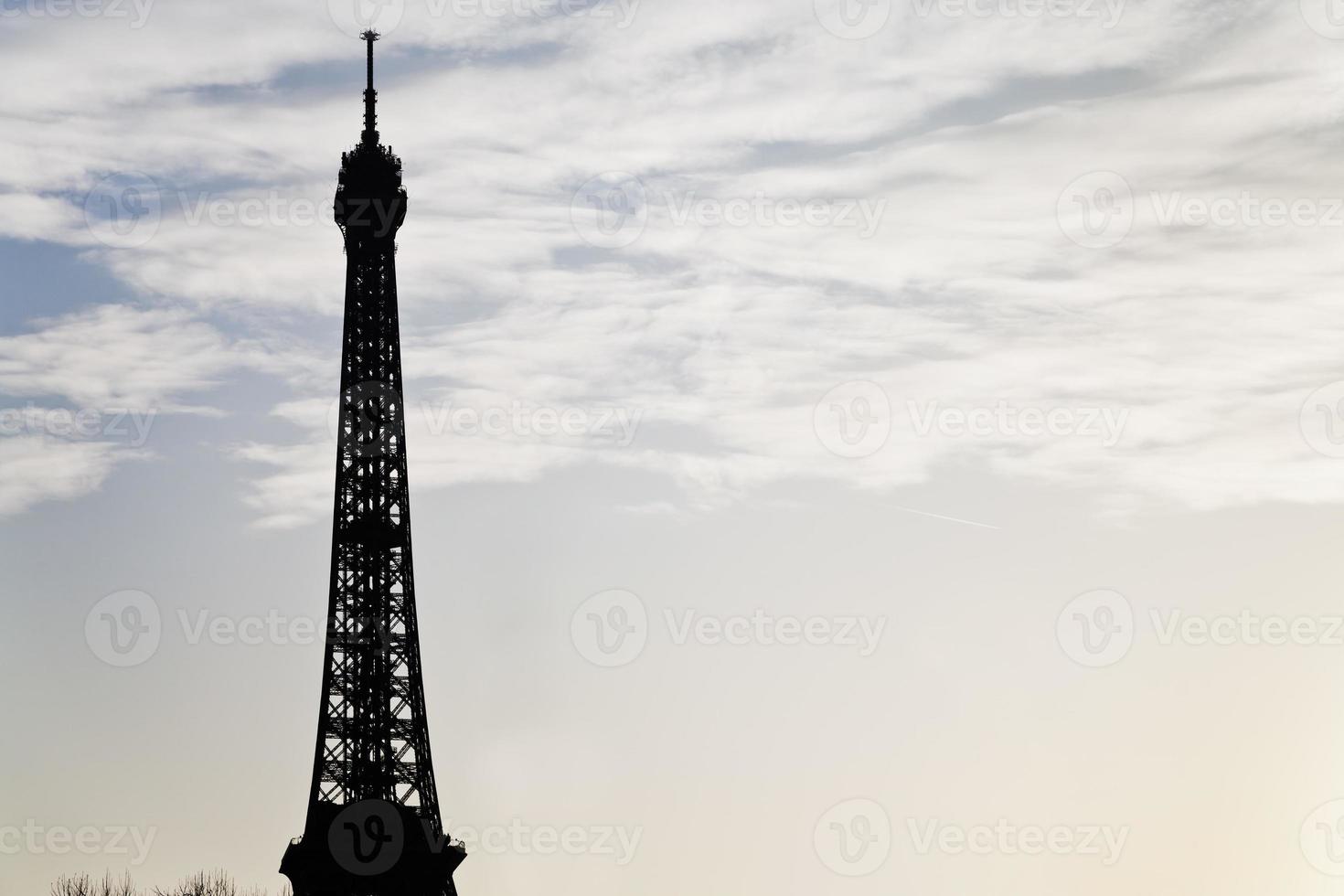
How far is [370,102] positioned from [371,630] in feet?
95.6

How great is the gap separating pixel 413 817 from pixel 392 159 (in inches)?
1395

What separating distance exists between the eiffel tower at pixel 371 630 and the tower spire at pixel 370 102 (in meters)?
0.11

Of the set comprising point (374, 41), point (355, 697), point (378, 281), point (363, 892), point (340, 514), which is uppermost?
point (374, 41)

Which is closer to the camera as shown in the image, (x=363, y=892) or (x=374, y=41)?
(x=363, y=892)

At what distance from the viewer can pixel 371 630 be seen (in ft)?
500

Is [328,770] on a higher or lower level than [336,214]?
lower

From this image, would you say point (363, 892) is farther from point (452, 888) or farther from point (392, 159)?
point (392, 159)

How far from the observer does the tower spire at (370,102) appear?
158m

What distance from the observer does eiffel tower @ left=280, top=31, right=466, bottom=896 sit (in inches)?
5886

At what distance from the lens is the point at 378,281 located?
510ft

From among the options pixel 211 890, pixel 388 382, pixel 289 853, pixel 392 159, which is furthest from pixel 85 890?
pixel 392 159

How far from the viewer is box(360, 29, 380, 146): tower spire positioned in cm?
15788

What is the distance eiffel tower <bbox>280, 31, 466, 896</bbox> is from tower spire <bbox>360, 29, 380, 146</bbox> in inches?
4.4

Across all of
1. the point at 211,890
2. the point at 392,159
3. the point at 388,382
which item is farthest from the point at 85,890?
the point at 392,159
